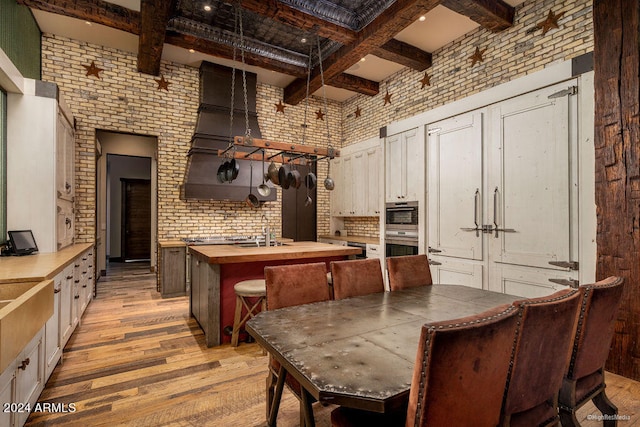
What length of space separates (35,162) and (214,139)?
8.96 ft

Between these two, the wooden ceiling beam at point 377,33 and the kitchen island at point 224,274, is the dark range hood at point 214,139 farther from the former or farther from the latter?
the kitchen island at point 224,274

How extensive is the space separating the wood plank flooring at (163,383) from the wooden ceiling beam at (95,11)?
12.2 feet

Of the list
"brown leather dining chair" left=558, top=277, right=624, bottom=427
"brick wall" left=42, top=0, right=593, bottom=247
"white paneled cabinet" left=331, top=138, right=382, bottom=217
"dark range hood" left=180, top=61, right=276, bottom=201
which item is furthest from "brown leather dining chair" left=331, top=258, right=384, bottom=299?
"dark range hood" left=180, top=61, right=276, bottom=201

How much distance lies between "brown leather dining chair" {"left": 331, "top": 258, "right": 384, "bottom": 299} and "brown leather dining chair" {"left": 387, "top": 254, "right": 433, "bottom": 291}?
0.48 ft

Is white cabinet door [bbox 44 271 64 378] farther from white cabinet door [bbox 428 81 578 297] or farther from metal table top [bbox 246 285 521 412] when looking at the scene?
white cabinet door [bbox 428 81 578 297]

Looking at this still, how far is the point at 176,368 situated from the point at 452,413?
2.48m

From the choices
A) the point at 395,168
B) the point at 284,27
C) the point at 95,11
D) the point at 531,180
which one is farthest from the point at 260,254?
the point at 95,11

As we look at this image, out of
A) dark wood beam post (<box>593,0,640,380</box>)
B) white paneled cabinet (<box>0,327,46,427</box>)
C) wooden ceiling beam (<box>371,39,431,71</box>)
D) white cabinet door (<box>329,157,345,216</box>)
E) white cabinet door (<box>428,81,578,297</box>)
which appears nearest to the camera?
white paneled cabinet (<box>0,327,46,427</box>)

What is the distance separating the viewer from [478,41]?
4500 mm

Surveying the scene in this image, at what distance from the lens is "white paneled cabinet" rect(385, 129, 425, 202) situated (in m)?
4.33

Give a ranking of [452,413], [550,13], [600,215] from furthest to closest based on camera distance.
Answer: [550,13] → [600,215] → [452,413]

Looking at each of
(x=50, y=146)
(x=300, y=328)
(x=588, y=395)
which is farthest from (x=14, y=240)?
(x=588, y=395)

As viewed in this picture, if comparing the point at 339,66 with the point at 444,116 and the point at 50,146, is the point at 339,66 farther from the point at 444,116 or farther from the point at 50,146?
the point at 50,146

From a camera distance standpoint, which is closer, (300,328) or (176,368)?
(300,328)
